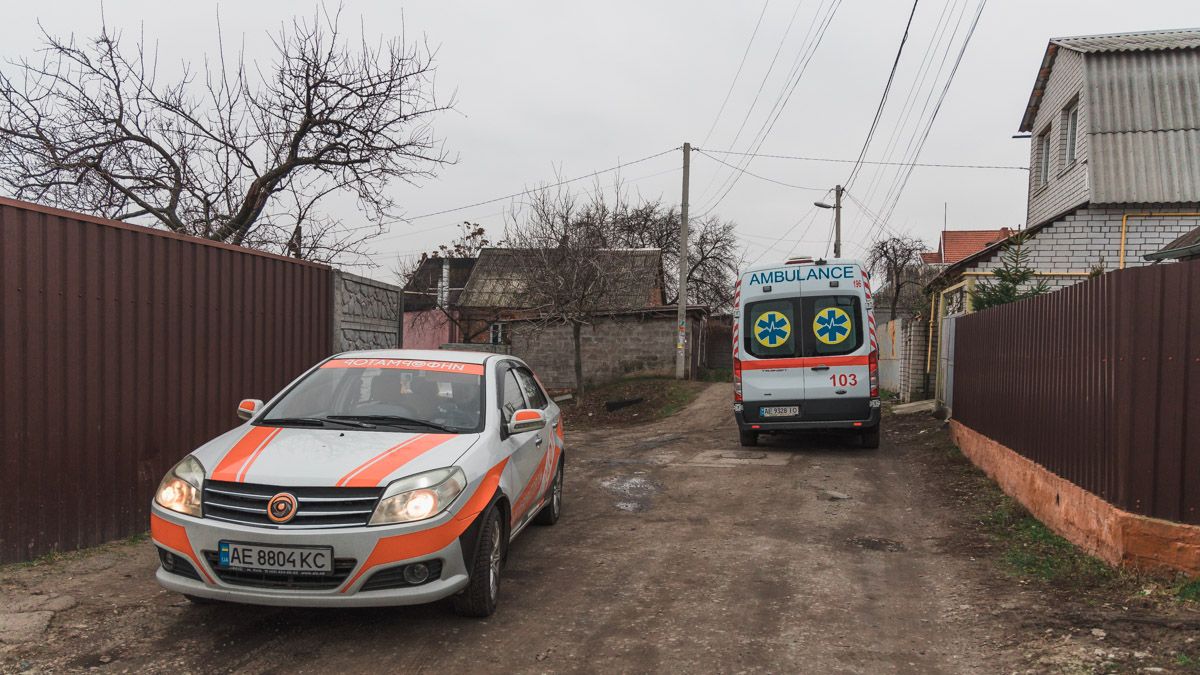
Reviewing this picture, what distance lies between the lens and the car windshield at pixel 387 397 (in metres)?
5.05

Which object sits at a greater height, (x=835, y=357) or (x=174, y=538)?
(x=835, y=357)

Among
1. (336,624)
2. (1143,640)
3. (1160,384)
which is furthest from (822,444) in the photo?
(336,624)

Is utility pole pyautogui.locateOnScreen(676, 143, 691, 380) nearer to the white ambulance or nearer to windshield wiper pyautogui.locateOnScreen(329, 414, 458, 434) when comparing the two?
the white ambulance

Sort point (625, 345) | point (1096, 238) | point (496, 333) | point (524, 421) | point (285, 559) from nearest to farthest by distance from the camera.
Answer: point (285, 559), point (524, 421), point (1096, 238), point (625, 345), point (496, 333)

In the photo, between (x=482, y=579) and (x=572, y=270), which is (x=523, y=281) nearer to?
(x=572, y=270)

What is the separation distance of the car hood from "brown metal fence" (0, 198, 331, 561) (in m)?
1.79

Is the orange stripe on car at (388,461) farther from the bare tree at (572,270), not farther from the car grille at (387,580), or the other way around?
Answer: the bare tree at (572,270)

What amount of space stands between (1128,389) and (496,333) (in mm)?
27610

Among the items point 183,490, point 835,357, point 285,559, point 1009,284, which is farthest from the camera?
point 1009,284

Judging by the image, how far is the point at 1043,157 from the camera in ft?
58.4

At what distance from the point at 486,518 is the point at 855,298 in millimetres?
8302

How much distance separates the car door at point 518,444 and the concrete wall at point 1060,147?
12.7m

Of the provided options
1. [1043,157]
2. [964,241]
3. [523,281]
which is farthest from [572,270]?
[964,241]

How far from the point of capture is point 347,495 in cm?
404
